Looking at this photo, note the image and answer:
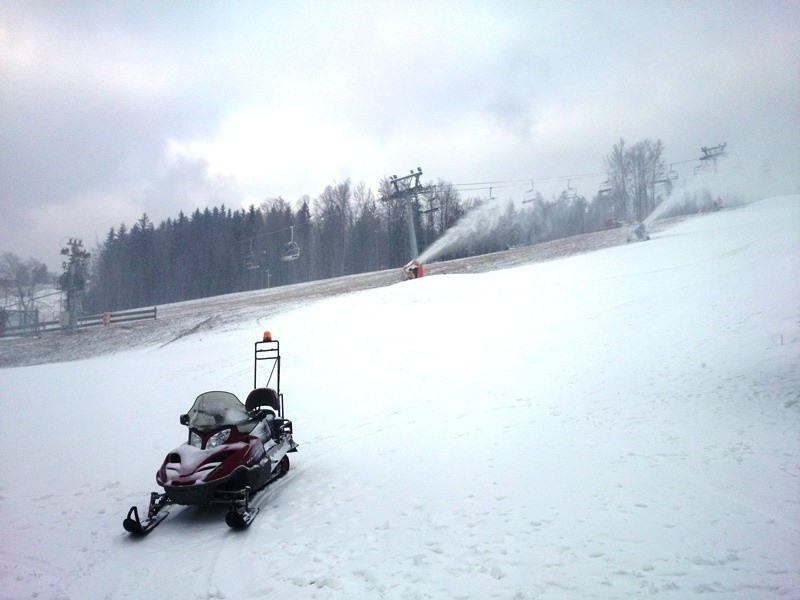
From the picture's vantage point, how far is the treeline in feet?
152

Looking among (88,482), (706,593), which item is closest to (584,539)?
(706,593)

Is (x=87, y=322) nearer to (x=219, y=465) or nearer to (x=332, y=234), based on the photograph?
(x=219, y=465)

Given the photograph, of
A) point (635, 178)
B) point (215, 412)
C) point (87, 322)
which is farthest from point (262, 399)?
point (635, 178)

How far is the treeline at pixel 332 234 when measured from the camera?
1828 inches

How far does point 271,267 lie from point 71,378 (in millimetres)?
40051

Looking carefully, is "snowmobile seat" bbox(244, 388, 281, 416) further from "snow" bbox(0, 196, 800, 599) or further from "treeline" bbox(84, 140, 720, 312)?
"treeline" bbox(84, 140, 720, 312)

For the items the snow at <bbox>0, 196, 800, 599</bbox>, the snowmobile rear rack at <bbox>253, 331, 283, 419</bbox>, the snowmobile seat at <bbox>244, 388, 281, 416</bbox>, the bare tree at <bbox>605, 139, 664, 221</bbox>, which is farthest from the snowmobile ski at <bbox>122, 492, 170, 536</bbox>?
the bare tree at <bbox>605, 139, 664, 221</bbox>

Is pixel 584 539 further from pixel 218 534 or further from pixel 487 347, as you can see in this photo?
pixel 487 347

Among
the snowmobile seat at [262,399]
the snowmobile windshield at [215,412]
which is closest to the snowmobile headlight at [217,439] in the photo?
the snowmobile windshield at [215,412]

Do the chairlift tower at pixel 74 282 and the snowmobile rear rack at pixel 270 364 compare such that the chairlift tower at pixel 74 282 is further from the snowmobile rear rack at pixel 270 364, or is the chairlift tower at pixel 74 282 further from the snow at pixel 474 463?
the snowmobile rear rack at pixel 270 364

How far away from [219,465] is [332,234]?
57548mm

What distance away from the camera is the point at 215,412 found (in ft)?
24.6

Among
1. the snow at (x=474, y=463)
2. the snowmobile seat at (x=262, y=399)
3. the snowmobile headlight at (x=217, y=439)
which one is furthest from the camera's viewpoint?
the snowmobile seat at (x=262, y=399)

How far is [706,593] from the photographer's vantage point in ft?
13.1
